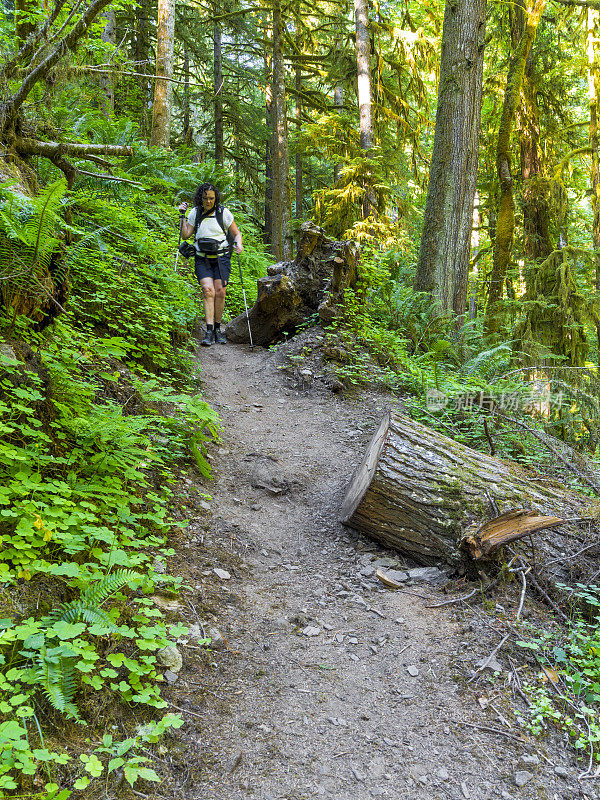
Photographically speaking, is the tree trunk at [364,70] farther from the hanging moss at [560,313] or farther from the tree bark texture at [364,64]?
the hanging moss at [560,313]

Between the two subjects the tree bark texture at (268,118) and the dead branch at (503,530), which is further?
the tree bark texture at (268,118)

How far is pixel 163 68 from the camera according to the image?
10.2 m

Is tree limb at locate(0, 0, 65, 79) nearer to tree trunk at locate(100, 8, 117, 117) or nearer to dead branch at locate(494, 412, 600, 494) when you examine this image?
dead branch at locate(494, 412, 600, 494)

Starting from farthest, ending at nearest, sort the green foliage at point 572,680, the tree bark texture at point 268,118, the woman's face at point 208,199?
1. the tree bark texture at point 268,118
2. the woman's face at point 208,199
3. the green foliage at point 572,680

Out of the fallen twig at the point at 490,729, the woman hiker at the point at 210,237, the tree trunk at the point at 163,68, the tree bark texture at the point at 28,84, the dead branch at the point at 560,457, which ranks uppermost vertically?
the tree trunk at the point at 163,68

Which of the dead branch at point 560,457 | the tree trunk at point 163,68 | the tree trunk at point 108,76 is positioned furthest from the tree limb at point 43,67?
the tree trunk at point 108,76

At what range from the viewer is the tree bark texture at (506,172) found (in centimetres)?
1017

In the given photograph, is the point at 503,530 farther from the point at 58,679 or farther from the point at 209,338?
the point at 209,338

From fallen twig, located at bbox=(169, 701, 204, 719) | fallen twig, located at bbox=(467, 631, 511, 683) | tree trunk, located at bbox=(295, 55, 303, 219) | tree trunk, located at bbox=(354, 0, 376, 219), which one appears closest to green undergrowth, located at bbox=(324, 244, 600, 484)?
fallen twig, located at bbox=(467, 631, 511, 683)

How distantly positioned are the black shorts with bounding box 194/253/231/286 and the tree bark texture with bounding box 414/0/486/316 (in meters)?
3.37

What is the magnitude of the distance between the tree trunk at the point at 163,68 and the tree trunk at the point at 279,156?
14.2 feet

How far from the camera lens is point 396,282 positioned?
8.96m

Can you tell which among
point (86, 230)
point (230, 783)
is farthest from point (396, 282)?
point (230, 783)

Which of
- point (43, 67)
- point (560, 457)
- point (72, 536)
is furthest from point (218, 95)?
point (72, 536)
